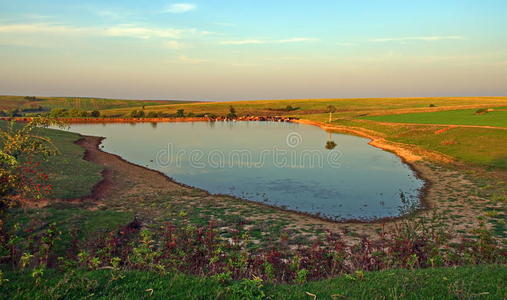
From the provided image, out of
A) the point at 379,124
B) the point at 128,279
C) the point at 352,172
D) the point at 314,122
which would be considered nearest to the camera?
the point at 128,279

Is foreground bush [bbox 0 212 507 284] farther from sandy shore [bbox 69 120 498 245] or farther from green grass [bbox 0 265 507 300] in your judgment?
sandy shore [bbox 69 120 498 245]

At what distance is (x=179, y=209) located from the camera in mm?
19406

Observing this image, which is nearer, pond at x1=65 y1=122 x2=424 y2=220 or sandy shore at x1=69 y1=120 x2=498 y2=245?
sandy shore at x1=69 y1=120 x2=498 y2=245

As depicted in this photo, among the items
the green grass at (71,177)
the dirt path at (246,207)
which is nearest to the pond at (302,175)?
the dirt path at (246,207)

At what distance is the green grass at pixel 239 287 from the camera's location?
6.12m

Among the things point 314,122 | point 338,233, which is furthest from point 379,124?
point 338,233

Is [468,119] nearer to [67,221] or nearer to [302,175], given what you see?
[302,175]

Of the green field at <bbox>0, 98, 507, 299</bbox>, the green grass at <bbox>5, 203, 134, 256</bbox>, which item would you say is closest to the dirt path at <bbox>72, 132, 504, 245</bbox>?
the green field at <bbox>0, 98, 507, 299</bbox>

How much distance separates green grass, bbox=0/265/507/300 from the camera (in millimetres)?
6121

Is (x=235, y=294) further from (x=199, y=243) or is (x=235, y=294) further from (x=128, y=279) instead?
(x=199, y=243)

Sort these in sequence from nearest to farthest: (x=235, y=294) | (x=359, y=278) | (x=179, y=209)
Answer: (x=235, y=294) < (x=359, y=278) < (x=179, y=209)

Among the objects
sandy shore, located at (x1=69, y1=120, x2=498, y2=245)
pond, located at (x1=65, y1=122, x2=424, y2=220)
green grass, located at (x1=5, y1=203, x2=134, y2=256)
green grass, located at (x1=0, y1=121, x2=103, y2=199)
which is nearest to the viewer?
green grass, located at (x1=5, y1=203, x2=134, y2=256)

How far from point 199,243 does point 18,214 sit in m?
9.16

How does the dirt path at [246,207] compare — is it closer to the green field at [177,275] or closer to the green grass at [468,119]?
the green field at [177,275]
